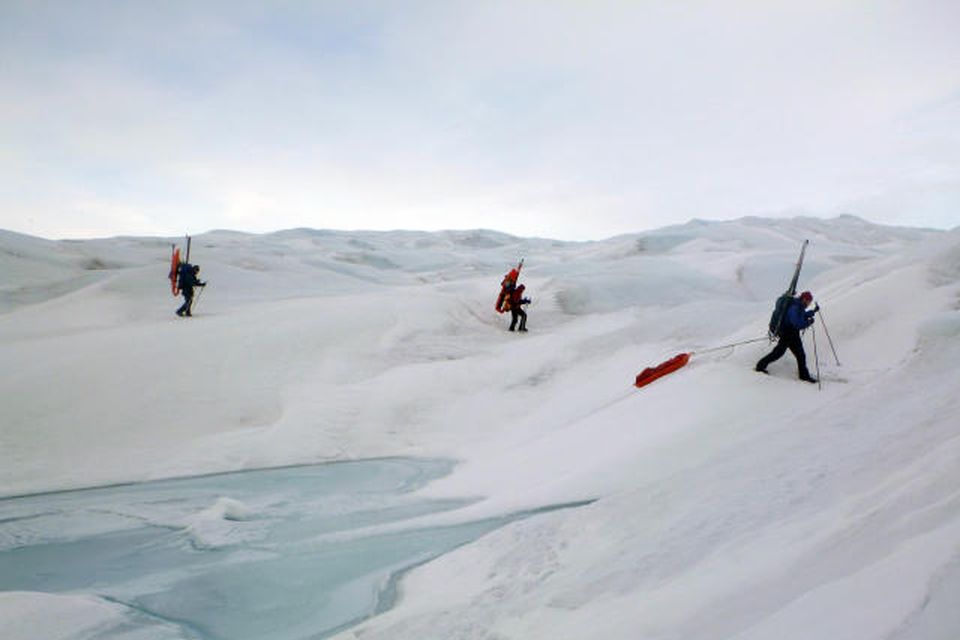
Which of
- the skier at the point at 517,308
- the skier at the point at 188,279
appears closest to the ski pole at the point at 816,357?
the skier at the point at 517,308

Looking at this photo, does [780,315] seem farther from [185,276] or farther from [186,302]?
[186,302]

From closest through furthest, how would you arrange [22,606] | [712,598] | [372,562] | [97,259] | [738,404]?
1. [712,598]
2. [22,606]
3. [372,562]
4. [738,404]
5. [97,259]

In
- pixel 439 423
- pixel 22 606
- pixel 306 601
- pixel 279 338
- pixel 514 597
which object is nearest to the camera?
pixel 514 597

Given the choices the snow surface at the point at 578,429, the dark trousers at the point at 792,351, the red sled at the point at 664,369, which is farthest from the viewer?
the red sled at the point at 664,369

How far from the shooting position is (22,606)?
3646mm

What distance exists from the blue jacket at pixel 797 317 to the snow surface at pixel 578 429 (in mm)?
568

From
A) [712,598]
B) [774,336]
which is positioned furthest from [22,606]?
[774,336]

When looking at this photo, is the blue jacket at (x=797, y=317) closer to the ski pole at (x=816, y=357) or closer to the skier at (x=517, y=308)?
the ski pole at (x=816, y=357)

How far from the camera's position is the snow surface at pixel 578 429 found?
8.82 ft

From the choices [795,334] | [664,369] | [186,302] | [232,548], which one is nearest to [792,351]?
[795,334]

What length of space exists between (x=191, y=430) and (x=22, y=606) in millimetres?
4629

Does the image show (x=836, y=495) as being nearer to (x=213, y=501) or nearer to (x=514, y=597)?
(x=514, y=597)

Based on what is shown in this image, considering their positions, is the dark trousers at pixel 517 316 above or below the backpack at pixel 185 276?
below

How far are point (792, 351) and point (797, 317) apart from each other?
1.17ft
